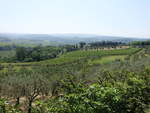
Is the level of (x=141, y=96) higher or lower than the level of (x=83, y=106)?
lower

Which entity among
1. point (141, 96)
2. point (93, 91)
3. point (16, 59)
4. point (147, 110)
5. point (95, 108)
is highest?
point (93, 91)

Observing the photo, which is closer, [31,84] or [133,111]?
[133,111]

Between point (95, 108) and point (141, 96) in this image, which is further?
point (141, 96)

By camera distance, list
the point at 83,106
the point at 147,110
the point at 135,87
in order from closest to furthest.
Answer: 1. the point at 83,106
2. the point at 135,87
3. the point at 147,110

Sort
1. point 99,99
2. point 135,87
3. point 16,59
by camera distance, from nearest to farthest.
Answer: point 99,99
point 135,87
point 16,59

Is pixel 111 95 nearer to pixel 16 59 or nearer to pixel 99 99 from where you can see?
pixel 99 99

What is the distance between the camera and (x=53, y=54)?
323ft

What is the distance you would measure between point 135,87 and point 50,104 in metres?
4.90

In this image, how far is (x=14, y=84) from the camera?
107 ft

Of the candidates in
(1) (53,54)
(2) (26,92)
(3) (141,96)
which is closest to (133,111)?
(3) (141,96)

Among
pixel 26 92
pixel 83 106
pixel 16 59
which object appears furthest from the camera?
pixel 16 59

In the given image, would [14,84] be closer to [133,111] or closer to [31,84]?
[31,84]

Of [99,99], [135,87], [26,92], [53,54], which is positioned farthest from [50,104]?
[53,54]

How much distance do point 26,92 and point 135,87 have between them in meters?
25.1
